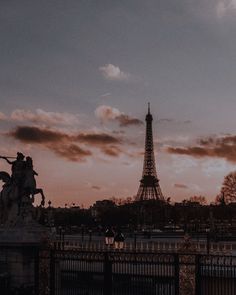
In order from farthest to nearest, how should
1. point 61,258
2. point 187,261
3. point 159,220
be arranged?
point 159,220, point 61,258, point 187,261

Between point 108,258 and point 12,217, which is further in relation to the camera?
point 12,217

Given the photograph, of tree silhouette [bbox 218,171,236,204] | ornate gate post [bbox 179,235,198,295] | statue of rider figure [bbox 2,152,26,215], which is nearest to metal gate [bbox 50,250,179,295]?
ornate gate post [bbox 179,235,198,295]

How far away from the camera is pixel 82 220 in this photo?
14025 cm

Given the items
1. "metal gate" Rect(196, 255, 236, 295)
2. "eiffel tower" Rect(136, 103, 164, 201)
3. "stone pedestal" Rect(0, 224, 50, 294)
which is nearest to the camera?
"metal gate" Rect(196, 255, 236, 295)

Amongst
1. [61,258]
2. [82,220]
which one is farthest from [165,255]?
[82,220]

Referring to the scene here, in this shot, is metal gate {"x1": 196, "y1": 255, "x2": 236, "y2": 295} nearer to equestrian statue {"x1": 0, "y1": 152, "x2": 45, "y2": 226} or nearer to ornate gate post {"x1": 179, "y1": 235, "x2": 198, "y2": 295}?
ornate gate post {"x1": 179, "y1": 235, "x2": 198, "y2": 295}

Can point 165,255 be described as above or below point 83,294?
above

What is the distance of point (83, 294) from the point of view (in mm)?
18766

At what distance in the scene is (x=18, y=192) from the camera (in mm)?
20172

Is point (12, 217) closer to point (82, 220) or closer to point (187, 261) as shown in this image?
point (187, 261)

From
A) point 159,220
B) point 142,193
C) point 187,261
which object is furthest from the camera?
point 142,193

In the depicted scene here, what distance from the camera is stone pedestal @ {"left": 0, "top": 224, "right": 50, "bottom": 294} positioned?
18969 millimetres

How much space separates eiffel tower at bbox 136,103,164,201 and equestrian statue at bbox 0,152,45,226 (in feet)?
403

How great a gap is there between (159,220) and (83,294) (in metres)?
136
